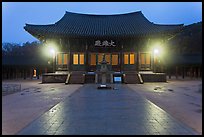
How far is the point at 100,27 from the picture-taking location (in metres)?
30.3

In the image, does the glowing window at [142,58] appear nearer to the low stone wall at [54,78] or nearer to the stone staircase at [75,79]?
the stone staircase at [75,79]

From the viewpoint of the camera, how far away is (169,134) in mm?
5199

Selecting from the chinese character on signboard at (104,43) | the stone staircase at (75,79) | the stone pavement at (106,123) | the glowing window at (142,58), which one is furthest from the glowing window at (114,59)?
the stone pavement at (106,123)

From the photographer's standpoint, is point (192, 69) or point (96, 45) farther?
point (192, 69)

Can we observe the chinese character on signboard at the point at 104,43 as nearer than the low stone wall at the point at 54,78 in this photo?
No

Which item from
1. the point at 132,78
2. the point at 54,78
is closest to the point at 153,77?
the point at 132,78

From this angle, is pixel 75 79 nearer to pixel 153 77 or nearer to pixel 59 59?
pixel 59 59

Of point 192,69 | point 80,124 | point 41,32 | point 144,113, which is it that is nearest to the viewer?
point 80,124

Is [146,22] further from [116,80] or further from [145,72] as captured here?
[116,80]

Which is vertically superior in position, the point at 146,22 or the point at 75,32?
the point at 146,22

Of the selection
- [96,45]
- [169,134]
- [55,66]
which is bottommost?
[169,134]

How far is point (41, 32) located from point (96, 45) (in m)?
6.48

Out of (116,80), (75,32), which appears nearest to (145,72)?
(116,80)

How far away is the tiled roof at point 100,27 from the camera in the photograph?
26.5 meters
